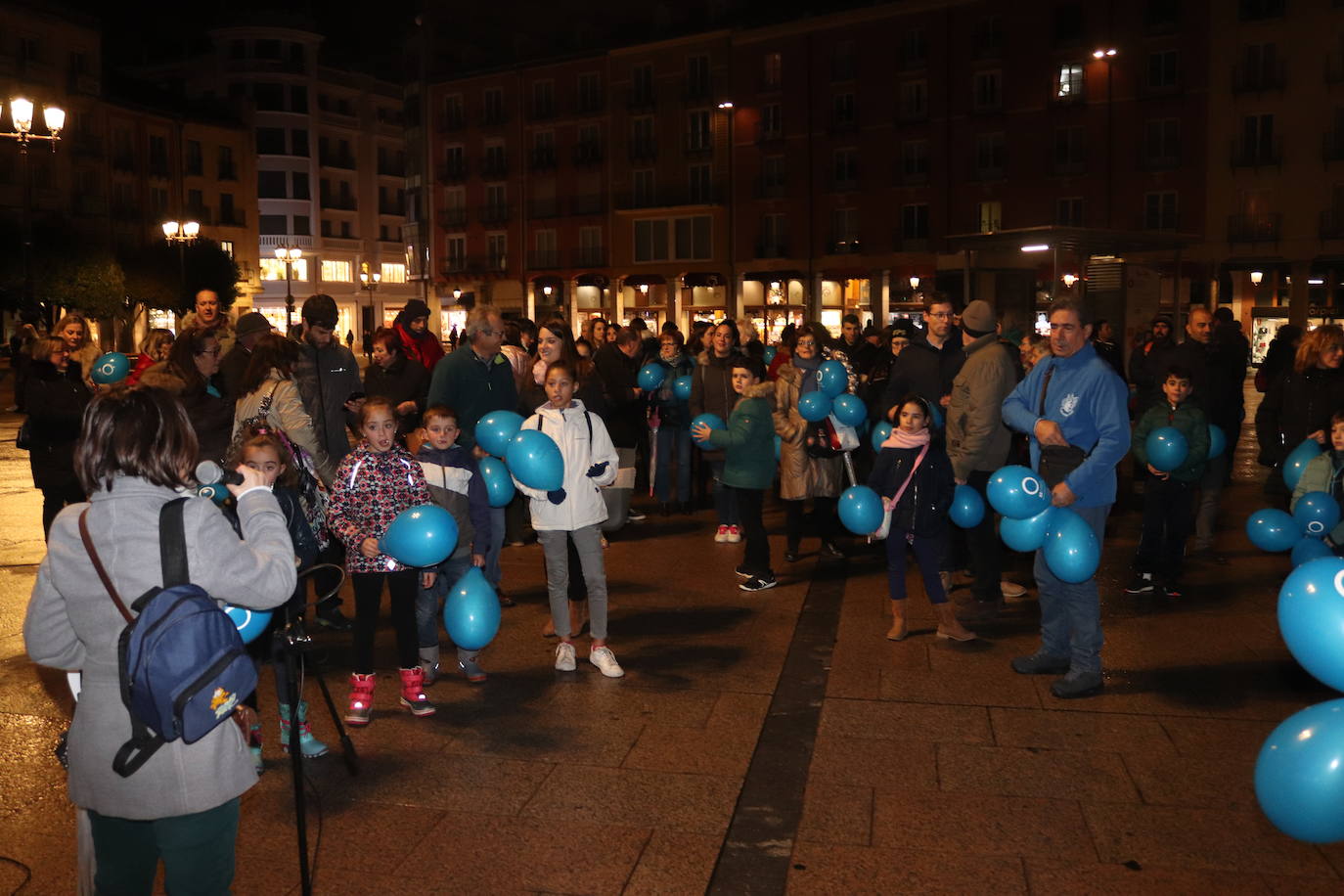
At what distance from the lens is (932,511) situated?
6695 millimetres

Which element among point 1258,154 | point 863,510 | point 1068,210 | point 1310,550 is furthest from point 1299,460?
point 1068,210

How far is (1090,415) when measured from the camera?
572 centimetres

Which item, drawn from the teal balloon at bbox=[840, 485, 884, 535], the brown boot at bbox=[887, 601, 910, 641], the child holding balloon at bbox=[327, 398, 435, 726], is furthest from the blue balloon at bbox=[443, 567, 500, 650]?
the brown boot at bbox=[887, 601, 910, 641]

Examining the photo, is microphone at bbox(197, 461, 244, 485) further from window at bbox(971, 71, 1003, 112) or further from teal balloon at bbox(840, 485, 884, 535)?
window at bbox(971, 71, 1003, 112)

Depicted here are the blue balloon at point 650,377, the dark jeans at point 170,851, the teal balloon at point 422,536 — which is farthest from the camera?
the blue balloon at point 650,377

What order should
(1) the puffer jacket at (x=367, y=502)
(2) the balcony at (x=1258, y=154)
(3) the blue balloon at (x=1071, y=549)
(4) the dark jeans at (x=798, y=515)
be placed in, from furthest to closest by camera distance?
(2) the balcony at (x=1258, y=154), (4) the dark jeans at (x=798, y=515), (3) the blue balloon at (x=1071, y=549), (1) the puffer jacket at (x=367, y=502)

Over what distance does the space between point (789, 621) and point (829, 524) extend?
2.19 m

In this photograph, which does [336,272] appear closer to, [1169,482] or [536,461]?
[1169,482]

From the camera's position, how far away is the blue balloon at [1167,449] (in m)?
7.88

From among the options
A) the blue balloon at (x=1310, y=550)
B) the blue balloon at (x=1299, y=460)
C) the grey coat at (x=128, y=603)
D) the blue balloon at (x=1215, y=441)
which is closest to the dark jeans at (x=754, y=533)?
the blue balloon at (x=1310, y=550)

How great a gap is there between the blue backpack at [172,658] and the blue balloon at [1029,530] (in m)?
4.29

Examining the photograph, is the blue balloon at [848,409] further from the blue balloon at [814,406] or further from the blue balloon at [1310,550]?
the blue balloon at [1310,550]

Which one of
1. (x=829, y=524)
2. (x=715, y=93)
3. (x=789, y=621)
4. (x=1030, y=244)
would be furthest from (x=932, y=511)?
(x=715, y=93)

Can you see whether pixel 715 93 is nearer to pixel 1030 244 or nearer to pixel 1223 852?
pixel 1030 244
